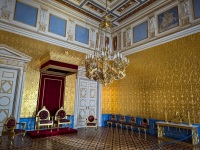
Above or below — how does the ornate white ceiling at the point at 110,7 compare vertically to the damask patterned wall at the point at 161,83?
above

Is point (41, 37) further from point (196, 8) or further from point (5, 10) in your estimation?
point (196, 8)

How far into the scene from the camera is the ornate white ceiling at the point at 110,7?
23.5 feet

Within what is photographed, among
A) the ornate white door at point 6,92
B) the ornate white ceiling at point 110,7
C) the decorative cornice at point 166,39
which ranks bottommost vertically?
the ornate white door at point 6,92

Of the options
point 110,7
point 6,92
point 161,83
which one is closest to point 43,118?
point 6,92

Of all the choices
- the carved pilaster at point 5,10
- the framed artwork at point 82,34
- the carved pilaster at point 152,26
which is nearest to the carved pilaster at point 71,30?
the framed artwork at point 82,34

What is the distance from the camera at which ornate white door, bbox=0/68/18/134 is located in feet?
17.5

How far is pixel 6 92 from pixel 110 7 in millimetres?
6160

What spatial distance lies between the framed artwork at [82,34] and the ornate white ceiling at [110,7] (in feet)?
2.67

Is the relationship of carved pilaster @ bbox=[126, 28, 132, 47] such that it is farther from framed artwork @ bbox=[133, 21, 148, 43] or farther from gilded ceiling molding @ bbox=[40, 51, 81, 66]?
gilded ceiling molding @ bbox=[40, 51, 81, 66]

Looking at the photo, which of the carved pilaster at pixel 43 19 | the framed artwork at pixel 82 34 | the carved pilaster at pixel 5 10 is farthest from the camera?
the framed artwork at pixel 82 34

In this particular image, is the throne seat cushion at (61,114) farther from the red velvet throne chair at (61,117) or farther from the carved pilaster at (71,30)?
the carved pilaster at (71,30)

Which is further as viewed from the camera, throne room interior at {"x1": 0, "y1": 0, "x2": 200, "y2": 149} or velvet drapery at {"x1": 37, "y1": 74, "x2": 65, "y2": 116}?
velvet drapery at {"x1": 37, "y1": 74, "x2": 65, "y2": 116}

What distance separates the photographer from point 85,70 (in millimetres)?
6512

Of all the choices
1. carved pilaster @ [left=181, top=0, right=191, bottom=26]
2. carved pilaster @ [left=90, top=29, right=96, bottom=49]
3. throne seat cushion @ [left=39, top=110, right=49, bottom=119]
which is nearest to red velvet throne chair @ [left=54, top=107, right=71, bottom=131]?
throne seat cushion @ [left=39, top=110, right=49, bottom=119]
